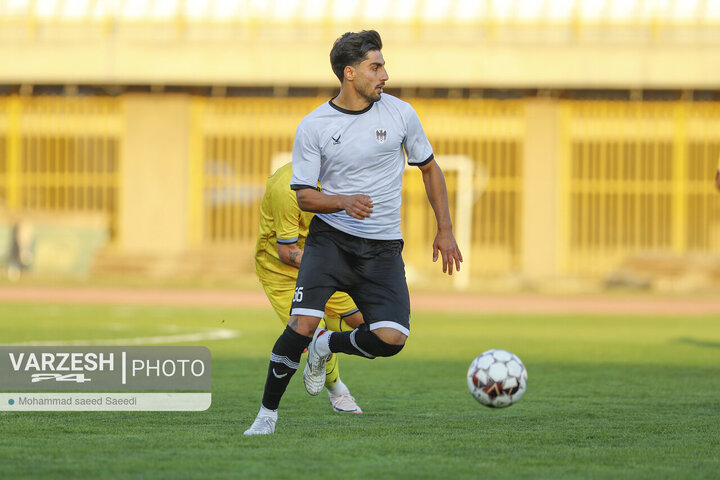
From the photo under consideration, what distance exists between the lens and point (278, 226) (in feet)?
28.5

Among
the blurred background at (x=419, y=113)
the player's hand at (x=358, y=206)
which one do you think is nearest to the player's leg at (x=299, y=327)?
the player's hand at (x=358, y=206)

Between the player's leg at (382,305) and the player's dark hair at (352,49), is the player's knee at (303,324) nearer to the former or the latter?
the player's leg at (382,305)

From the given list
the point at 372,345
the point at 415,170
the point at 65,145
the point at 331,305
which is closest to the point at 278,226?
the point at 331,305

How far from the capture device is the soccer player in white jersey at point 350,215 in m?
7.16

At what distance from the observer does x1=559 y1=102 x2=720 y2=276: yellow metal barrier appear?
112 ft

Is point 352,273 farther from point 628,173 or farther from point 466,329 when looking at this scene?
point 628,173

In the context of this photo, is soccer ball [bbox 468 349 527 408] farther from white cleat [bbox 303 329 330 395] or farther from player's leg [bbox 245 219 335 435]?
player's leg [bbox 245 219 335 435]

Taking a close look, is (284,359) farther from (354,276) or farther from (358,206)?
(358,206)

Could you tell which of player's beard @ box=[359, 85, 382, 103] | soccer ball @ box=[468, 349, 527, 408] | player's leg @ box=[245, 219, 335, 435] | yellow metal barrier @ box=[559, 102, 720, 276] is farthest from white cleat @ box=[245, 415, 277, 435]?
yellow metal barrier @ box=[559, 102, 720, 276]

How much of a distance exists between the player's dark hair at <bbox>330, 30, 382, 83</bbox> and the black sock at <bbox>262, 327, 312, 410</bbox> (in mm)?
1534

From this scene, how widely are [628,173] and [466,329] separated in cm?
1730

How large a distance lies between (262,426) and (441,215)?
1.62m

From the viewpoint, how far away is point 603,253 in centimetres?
3444

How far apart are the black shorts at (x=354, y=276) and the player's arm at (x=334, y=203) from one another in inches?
12.5
